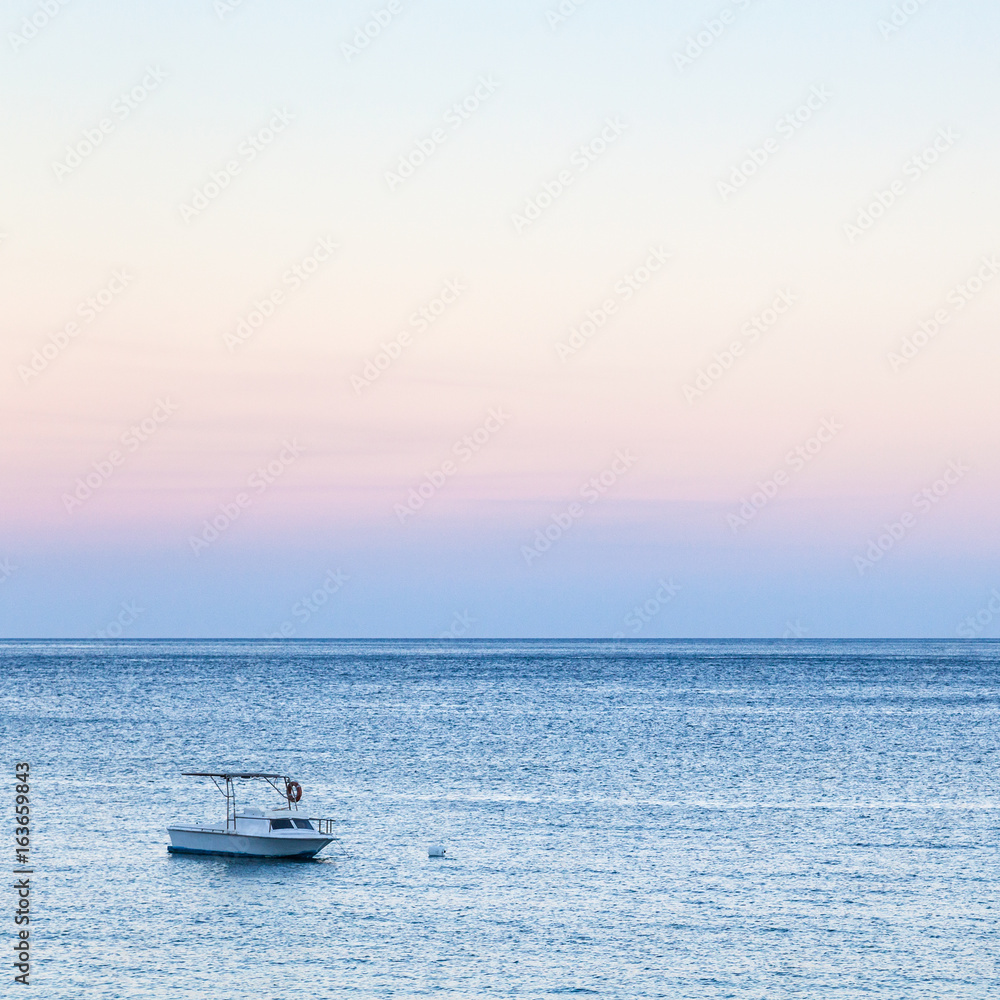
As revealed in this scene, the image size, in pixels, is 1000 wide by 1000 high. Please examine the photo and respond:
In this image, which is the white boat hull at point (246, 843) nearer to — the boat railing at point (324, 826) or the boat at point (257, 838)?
the boat at point (257, 838)

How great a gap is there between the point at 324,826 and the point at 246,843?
21.0 ft

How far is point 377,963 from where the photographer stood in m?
41.1

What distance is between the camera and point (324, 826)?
208ft

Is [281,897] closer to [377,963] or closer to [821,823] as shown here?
[377,963]

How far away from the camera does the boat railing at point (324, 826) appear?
58.7 metres

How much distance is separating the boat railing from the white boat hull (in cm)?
92

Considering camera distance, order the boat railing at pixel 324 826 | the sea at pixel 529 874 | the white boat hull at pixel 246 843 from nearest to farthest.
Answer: the sea at pixel 529 874, the white boat hull at pixel 246 843, the boat railing at pixel 324 826

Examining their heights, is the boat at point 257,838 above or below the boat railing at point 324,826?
below

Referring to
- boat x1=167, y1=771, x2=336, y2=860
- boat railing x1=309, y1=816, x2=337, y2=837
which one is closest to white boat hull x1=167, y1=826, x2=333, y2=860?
boat x1=167, y1=771, x2=336, y2=860

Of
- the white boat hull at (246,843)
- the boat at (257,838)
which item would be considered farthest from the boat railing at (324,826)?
the white boat hull at (246,843)

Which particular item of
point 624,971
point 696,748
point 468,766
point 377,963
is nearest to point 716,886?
point 624,971

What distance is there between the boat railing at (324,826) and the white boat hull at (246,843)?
0.92 metres

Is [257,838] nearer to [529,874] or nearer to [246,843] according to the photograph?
[246,843]

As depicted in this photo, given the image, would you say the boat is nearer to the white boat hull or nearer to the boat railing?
the white boat hull
